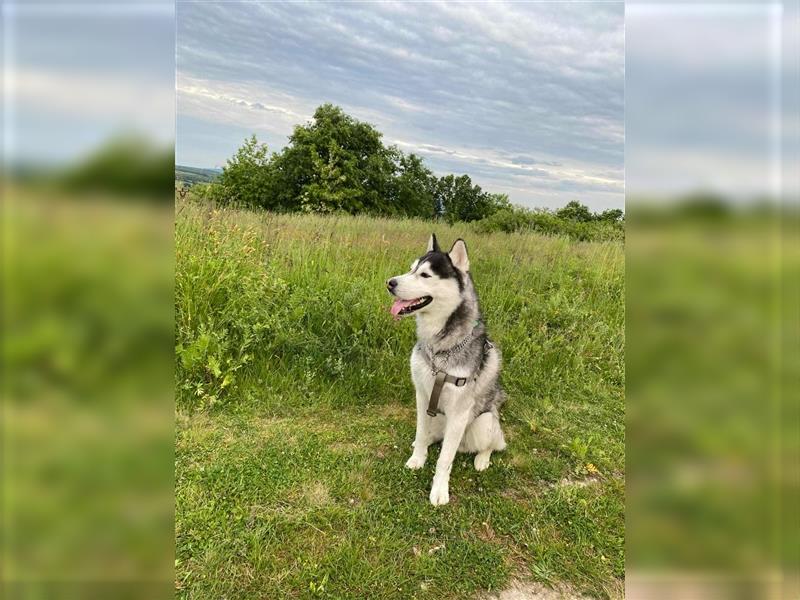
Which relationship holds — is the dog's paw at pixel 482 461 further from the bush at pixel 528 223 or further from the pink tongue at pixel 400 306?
the bush at pixel 528 223

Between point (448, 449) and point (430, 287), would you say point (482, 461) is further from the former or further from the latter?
point (430, 287)

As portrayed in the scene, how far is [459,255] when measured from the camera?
353 cm

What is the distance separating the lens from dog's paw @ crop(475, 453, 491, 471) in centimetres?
351

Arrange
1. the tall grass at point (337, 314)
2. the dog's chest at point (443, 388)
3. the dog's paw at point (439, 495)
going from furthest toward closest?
the tall grass at point (337, 314)
the dog's chest at point (443, 388)
the dog's paw at point (439, 495)

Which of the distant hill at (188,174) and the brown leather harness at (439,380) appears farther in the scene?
the brown leather harness at (439,380)

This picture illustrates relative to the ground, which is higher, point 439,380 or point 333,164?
point 333,164

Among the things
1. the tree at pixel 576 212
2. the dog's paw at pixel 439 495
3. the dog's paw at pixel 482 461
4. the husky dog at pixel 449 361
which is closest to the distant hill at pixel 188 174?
the husky dog at pixel 449 361

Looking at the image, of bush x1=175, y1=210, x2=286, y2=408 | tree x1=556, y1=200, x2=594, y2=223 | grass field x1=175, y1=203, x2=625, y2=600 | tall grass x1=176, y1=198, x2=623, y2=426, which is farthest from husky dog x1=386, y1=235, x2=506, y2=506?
tree x1=556, y1=200, x2=594, y2=223

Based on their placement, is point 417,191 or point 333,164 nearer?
point 417,191

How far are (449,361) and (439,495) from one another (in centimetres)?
105

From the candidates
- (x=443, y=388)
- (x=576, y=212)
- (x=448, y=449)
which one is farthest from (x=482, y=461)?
(x=576, y=212)

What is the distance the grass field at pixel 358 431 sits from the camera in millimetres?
2586
